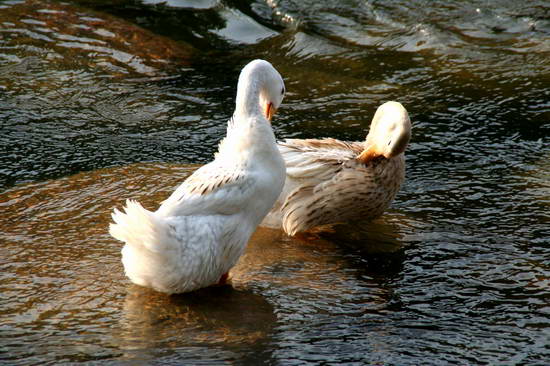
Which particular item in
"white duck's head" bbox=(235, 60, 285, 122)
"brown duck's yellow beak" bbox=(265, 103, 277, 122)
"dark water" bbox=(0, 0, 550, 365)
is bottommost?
"dark water" bbox=(0, 0, 550, 365)

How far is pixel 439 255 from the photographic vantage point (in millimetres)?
5070

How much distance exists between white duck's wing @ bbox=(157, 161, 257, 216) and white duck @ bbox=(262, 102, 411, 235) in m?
0.90

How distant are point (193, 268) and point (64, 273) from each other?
86 cm

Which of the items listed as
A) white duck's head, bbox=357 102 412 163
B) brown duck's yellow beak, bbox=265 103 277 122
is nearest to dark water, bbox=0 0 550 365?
white duck's head, bbox=357 102 412 163

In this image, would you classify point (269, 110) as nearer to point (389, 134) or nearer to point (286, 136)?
point (389, 134)

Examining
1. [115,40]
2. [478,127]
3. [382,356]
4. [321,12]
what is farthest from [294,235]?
[321,12]

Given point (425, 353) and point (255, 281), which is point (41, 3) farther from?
point (425, 353)

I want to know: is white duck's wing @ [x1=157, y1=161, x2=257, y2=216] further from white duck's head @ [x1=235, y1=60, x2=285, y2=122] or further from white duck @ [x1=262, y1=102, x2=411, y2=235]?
white duck @ [x1=262, y1=102, x2=411, y2=235]

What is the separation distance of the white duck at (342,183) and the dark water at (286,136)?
0.15 m

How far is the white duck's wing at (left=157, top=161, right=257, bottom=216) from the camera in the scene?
4.51 metres

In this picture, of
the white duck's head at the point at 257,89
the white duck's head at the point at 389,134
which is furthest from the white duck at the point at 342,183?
the white duck's head at the point at 257,89

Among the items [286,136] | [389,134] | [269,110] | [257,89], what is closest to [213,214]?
[257,89]

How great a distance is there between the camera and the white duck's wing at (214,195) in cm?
451

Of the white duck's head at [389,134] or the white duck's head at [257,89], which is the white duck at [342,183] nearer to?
the white duck's head at [389,134]
